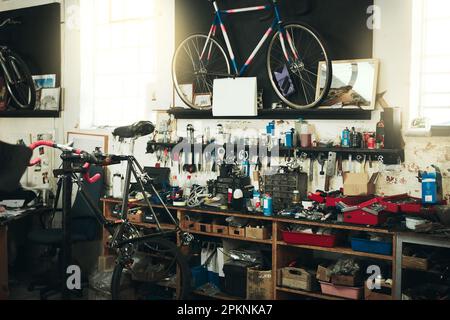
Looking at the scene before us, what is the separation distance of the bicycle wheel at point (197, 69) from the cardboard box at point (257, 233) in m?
1.21

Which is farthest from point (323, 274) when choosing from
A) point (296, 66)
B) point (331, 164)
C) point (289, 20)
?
point (289, 20)

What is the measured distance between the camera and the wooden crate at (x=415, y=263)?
2992 millimetres

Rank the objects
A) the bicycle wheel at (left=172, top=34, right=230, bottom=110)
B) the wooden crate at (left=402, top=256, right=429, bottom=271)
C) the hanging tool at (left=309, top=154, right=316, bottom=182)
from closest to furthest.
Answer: the wooden crate at (left=402, top=256, right=429, bottom=271)
the hanging tool at (left=309, top=154, right=316, bottom=182)
the bicycle wheel at (left=172, top=34, right=230, bottom=110)

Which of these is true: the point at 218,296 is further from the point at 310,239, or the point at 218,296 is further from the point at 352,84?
the point at 352,84

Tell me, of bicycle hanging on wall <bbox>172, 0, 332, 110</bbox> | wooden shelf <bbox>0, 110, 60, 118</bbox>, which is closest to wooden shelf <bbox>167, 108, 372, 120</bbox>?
bicycle hanging on wall <bbox>172, 0, 332, 110</bbox>

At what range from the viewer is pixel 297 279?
3.44 metres

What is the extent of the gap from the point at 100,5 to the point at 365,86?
293 centimetres

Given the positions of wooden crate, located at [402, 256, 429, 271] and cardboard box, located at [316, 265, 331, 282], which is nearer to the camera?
wooden crate, located at [402, 256, 429, 271]

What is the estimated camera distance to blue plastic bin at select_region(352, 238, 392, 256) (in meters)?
3.13

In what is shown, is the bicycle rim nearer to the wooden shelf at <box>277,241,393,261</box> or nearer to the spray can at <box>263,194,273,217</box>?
the spray can at <box>263,194,273,217</box>

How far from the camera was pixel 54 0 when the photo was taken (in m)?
4.99

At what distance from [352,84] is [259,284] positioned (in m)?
1.67

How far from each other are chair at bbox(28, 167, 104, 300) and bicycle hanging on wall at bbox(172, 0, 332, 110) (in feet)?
3.98
